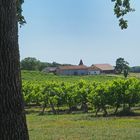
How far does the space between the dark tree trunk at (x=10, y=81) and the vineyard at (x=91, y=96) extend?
2324 centimetres

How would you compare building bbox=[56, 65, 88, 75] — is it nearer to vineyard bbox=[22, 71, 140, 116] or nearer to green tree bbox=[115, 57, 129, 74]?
green tree bbox=[115, 57, 129, 74]

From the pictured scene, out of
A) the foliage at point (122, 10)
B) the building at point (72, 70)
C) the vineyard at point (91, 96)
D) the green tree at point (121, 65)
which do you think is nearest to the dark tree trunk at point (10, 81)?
the foliage at point (122, 10)

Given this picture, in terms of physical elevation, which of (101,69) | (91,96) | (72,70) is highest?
(101,69)

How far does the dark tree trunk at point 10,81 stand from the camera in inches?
218

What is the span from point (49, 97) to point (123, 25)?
26036 mm

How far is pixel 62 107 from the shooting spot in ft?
126

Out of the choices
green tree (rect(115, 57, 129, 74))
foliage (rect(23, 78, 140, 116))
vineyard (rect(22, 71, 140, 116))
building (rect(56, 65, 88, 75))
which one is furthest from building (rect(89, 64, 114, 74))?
vineyard (rect(22, 71, 140, 116))

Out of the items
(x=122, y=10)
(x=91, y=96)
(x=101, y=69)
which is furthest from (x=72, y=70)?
(x=122, y=10)

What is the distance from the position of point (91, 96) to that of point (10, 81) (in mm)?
25372

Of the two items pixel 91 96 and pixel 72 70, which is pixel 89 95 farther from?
pixel 72 70

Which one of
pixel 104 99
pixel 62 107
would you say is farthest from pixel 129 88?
pixel 62 107

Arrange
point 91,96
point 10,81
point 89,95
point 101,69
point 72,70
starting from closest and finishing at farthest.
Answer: point 10,81 < point 91,96 < point 89,95 < point 72,70 < point 101,69

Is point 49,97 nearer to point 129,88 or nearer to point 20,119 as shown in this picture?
point 129,88

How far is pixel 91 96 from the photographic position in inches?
1214
